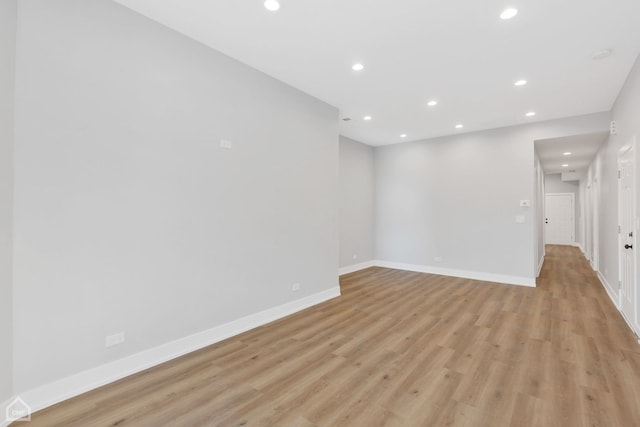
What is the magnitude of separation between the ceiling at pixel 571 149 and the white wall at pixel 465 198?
347 mm

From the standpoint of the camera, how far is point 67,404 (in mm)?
2051

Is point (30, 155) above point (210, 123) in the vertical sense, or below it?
below

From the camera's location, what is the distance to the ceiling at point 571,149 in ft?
17.1

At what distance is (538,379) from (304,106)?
4.06 metres

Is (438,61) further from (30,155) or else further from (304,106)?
(30,155)

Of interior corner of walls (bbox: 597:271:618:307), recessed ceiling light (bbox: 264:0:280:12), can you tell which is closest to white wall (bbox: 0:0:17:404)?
recessed ceiling light (bbox: 264:0:280:12)

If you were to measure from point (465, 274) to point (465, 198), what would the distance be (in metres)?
1.65

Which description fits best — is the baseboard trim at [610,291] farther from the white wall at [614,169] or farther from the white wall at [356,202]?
the white wall at [356,202]

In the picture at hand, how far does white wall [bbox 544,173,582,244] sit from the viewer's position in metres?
11.1

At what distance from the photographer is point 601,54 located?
306cm

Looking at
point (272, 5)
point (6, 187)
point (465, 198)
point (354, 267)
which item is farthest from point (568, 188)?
point (6, 187)

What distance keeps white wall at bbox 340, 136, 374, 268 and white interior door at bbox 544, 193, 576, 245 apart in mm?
9042

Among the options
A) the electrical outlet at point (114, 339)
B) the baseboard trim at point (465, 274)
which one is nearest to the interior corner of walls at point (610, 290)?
the baseboard trim at point (465, 274)

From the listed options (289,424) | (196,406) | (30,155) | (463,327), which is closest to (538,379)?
(463,327)
